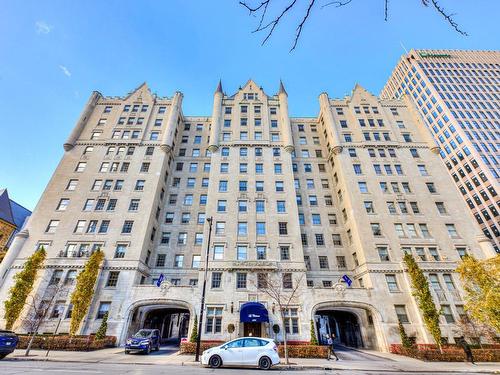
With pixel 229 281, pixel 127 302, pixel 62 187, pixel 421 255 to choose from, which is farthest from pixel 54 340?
pixel 421 255

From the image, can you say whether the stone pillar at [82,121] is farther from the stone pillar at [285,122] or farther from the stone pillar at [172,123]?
the stone pillar at [285,122]

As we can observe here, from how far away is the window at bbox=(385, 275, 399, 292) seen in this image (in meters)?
29.0

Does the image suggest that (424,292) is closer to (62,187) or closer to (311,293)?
(311,293)

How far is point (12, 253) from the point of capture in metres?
30.0

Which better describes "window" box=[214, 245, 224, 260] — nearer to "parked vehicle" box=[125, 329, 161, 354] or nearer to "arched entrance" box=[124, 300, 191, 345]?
"arched entrance" box=[124, 300, 191, 345]

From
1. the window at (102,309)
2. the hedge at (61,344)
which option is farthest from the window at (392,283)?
the window at (102,309)

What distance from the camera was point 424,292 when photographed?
23.8 metres

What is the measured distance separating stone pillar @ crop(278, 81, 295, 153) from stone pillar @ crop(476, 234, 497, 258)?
2863cm

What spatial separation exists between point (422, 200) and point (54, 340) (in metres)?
47.1

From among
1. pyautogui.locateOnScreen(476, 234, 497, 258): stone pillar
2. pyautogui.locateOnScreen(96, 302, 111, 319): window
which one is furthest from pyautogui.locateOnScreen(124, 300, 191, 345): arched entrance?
pyautogui.locateOnScreen(476, 234, 497, 258): stone pillar

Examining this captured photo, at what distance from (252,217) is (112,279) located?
63.3 feet

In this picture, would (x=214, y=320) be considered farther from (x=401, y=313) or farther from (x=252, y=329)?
(x=401, y=313)

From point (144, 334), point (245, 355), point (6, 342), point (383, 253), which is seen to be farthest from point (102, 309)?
point (383, 253)

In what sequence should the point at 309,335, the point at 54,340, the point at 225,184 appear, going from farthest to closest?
1. the point at 225,184
2. the point at 309,335
3. the point at 54,340
